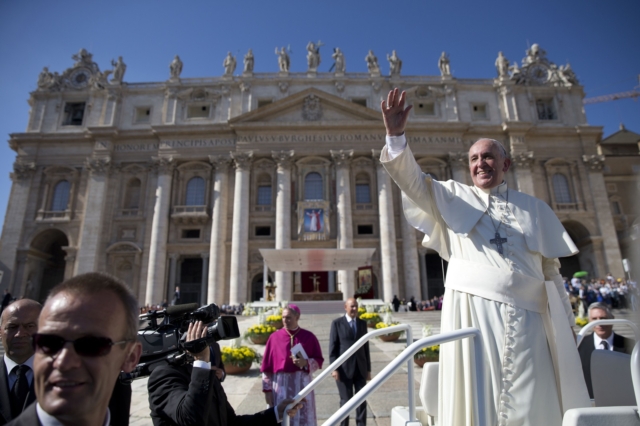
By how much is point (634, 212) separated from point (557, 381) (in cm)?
136

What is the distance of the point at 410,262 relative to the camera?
29.8 m

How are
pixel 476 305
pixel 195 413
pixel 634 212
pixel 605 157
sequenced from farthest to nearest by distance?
pixel 605 157 < pixel 476 305 < pixel 195 413 < pixel 634 212

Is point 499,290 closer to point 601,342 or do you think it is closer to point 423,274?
point 601,342

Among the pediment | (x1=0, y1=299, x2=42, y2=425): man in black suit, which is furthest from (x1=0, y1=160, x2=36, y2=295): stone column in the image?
(x1=0, y1=299, x2=42, y2=425): man in black suit

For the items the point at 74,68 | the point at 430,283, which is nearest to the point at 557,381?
the point at 430,283

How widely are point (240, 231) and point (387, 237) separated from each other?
438 inches

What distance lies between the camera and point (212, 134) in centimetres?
3284

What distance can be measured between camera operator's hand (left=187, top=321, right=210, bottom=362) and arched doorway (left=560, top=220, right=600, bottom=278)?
3376cm

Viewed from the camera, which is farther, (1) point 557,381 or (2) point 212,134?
(2) point 212,134

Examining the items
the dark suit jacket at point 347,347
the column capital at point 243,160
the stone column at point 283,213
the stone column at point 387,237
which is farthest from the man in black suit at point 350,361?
the column capital at point 243,160

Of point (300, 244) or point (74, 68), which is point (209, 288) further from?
point (74, 68)

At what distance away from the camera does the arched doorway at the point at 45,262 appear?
30781mm

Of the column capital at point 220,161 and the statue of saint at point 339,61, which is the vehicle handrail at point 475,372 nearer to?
the column capital at point 220,161

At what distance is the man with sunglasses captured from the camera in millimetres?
1414
